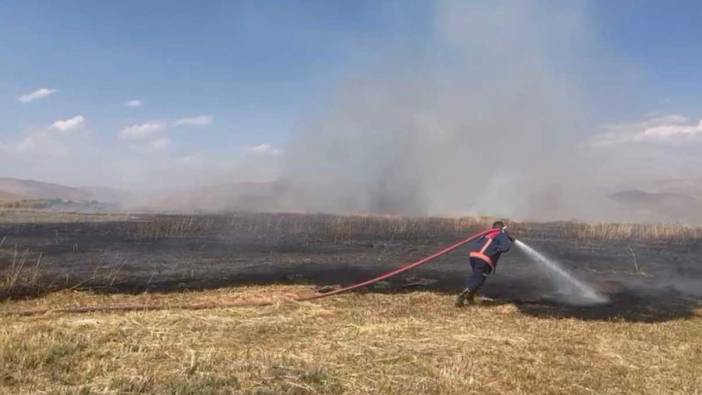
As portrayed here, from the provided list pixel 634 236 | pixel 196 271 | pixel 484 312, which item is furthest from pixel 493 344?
pixel 634 236

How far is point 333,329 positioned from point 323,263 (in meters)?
9.39

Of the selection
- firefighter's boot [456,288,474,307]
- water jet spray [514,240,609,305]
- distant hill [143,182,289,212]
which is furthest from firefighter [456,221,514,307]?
distant hill [143,182,289,212]

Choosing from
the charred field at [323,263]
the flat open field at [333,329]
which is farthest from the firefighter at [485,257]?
the charred field at [323,263]

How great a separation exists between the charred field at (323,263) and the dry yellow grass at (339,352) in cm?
203

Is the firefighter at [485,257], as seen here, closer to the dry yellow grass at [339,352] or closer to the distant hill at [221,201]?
the dry yellow grass at [339,352]

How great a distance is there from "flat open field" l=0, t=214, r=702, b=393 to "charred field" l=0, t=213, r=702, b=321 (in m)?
0.10

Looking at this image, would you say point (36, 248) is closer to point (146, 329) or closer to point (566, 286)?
point (146, 329)

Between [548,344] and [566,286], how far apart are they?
22.9ft

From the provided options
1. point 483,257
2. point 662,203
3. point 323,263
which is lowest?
point 323,263

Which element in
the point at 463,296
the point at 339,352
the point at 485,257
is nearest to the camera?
the point at 339,352

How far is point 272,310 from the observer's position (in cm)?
1111

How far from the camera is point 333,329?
9.48 meters

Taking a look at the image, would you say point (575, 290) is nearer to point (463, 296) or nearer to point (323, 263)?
point (463, 296)

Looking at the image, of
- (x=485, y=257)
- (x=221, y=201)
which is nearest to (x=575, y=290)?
(x=485, y=257)
